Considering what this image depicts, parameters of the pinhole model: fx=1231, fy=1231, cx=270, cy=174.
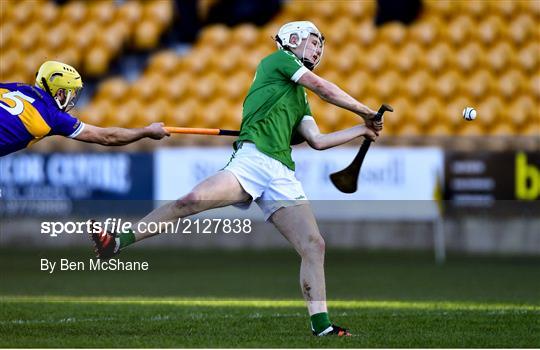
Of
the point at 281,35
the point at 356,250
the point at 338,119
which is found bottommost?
the point at 356,250

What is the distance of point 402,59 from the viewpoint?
74.9 ft

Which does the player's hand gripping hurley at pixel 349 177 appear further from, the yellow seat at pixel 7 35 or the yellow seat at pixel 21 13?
the yellow seat at pixel 21 13

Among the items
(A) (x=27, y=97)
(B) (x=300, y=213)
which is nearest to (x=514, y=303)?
(B) (x=300, y=213)

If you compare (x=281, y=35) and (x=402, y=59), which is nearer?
(x=281, y=35)

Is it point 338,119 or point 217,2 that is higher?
point 217,2

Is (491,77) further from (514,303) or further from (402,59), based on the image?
(514,303)

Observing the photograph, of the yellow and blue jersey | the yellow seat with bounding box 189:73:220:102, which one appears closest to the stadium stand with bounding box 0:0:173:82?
the yellow seat with bounding box 189:73:220:102

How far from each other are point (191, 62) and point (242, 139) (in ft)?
47.4

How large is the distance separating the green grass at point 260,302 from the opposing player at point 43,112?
1554 mm

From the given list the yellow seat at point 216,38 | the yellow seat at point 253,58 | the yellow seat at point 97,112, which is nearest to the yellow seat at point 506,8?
the yellow seat at point 253,58

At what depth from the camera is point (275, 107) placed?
9.55 meters

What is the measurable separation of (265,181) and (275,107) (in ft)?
1.96

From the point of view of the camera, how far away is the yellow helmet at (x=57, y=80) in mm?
9781

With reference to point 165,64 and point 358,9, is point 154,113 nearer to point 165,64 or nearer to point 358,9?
point 165,64
